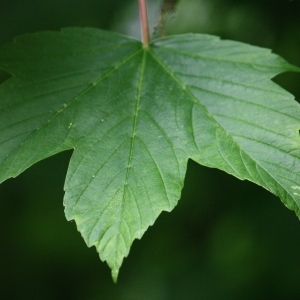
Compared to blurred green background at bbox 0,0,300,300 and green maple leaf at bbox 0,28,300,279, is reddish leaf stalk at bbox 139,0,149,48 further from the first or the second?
blurred green background at bbox 0,0,300,300

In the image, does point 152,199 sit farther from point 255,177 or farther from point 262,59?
point 262,59

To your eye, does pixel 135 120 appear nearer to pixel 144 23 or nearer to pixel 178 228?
pixel 144 23

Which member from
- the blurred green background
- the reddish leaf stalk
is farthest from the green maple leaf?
the blurred green background

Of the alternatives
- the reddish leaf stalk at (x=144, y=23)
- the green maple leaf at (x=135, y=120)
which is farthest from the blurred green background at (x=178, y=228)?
the green maple leaf at (x=135, y=120)

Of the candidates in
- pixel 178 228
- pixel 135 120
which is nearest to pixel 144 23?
pixel 135 120

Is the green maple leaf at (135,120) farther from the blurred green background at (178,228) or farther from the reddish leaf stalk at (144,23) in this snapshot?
the blurred green background at (178,228)

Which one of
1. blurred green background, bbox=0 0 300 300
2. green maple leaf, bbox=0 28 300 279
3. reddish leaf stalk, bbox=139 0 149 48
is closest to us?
green maple leaf, bbox=0 28 300 279
